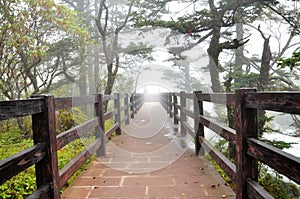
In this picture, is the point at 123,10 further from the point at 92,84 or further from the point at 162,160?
the point at 162,160

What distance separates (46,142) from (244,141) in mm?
1582

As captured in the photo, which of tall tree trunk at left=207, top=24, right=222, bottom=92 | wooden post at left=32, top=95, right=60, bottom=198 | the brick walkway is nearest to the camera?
wooden post at left=32, top=95, right=60, bottom=198

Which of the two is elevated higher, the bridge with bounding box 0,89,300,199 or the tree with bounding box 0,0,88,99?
the tree with bounding box 0,0,88,99

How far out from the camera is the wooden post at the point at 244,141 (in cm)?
189

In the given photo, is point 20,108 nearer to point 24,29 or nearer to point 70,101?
point 70,101

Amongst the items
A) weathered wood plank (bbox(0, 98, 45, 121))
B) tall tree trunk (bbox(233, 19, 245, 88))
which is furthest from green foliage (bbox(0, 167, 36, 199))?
tall tree trunk (bbox(233, 19, 245, 88))

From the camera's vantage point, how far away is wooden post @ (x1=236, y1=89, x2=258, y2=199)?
1.89 metres

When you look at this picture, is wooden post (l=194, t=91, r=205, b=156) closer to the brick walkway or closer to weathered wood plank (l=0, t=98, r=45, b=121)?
the brick walkway

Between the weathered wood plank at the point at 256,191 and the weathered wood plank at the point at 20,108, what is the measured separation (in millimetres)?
1697

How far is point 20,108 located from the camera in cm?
151

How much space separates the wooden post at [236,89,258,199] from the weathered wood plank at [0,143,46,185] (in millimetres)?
1572

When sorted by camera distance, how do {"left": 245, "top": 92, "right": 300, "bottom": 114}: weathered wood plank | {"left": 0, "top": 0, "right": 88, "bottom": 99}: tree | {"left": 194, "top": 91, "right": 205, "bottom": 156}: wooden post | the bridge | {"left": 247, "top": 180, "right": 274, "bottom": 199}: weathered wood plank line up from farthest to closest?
{"left": 0, "top": 0, "right": 88, "bottom": 99}: tree < {"left": 194, "top": 91, "right": 205, "bottom": 156}: wooden post < {"left": 247, "top": 180, "right": 274, "bottom": 199}: weathered wood plank < the bridge < {"left": 245, "top": 92, "right": 300, "bottom": 114}: weathered wood plank

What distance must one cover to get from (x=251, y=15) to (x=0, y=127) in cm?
755

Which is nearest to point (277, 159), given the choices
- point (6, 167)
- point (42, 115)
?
point (6, 167)
